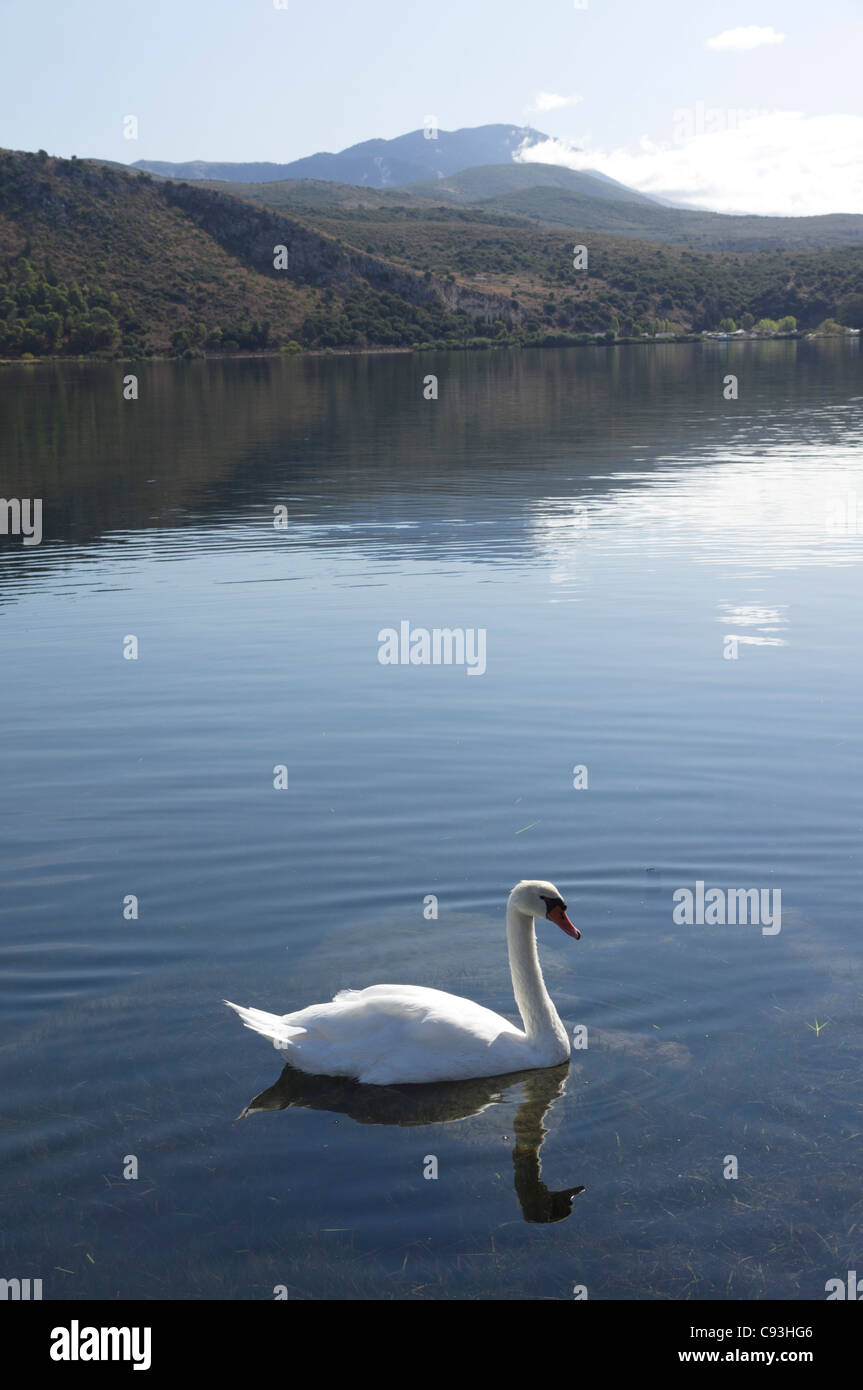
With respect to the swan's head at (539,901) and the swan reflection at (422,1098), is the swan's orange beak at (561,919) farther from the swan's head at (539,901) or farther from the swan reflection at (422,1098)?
the swan reflection at (422,1098)

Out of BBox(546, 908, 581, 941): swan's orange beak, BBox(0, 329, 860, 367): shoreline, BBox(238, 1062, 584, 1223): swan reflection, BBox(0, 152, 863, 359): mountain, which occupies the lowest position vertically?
BBox(238, 1062, 584, 1223): swan reflection

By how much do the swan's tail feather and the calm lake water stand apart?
1.23 ft

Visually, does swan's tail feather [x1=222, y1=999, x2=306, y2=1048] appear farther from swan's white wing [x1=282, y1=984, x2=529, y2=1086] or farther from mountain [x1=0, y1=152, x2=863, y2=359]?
mountain [x1=0, y1=152, x2=863, y2=359]

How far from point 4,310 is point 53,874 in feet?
473

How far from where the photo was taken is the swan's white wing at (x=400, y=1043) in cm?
811

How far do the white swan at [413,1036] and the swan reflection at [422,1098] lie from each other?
0.12 m

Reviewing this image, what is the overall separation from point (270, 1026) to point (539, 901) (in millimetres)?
1859

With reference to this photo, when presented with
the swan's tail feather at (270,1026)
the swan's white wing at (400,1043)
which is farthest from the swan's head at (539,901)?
the swan's tail feather at (270,1026)

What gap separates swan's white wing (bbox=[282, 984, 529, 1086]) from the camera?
8.11m

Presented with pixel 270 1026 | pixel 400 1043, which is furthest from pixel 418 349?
pixel 400 1043

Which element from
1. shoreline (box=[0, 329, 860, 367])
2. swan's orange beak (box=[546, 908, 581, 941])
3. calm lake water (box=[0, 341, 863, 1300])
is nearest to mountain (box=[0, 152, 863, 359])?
shoreline (box=[0, 329, 860, 367])

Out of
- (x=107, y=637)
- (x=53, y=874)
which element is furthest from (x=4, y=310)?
(x=53, y=874)

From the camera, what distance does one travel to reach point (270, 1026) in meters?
8.25
